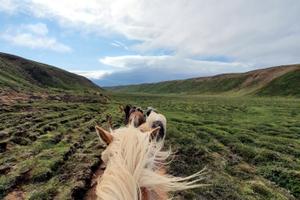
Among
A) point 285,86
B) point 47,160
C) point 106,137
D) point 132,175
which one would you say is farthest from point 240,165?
point 285,86

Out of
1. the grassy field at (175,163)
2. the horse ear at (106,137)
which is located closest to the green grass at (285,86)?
the grassy field at (175,163)

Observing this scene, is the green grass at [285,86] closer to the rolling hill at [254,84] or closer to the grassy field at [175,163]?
the rolling hill at [254,84]

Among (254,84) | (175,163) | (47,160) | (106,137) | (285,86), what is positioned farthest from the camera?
(254,84)

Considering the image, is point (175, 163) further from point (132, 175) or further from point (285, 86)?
point (285, 86)

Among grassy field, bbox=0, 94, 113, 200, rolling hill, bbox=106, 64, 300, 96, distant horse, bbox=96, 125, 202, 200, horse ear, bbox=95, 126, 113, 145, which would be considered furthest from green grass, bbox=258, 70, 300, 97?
distant horse, bbox=96, 125, 202, 200

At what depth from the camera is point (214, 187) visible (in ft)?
38.7

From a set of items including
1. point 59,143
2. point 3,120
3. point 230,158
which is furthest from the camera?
point 3,120

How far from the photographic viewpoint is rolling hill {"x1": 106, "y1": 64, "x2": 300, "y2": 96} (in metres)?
94.8

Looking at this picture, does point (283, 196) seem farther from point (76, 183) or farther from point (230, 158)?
point (76, 183)

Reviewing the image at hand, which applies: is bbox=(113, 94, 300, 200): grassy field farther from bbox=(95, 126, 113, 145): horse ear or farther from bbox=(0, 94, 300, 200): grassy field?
bbox=(95, 126, 113, 145): horse ear

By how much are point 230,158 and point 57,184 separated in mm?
8305

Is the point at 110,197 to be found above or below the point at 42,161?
above

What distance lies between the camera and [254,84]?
114 metres

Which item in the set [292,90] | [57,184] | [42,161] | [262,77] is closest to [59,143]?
[42,161]
